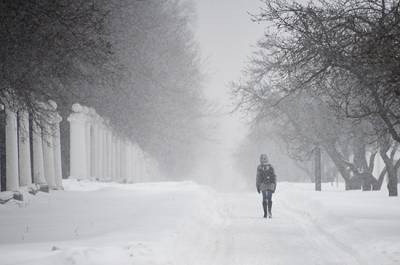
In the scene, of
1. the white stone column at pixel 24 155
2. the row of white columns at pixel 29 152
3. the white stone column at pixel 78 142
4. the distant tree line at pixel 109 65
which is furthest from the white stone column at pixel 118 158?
the white stone column at pixel 24 155

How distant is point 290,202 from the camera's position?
2498 cm

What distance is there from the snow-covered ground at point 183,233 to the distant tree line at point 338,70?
2.41m

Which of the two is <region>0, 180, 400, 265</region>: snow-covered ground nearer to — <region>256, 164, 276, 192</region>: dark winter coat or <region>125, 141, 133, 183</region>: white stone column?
<region>256, 164, 276, 192</region>: dark winter coat

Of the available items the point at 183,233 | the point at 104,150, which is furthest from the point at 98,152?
the point at 183,233

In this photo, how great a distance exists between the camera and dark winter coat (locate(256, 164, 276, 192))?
737 inches

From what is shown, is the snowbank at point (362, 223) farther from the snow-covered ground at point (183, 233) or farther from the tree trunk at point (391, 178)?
the tree trunk at point (391, 178)

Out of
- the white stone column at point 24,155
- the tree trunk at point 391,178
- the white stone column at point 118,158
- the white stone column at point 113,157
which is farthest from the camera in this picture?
the white stone column at point 118,158

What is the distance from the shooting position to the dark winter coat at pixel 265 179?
18719mm

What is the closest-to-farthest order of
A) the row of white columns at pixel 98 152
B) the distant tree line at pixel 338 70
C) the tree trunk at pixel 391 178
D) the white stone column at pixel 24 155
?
the distant tree line at pixel 338 70 < the white stone column at pixel 24 155 < the tree trunk at pixel 391 178 < the row of white columns at pixel 98 152

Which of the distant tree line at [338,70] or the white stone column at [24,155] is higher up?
the distant tree line at [338,70]

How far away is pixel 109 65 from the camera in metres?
16.0

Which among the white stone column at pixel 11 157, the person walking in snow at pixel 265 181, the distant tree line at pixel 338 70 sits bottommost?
the person walking in snow at pixel 265 181

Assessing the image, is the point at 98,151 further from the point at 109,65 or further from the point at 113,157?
the point at 109,65

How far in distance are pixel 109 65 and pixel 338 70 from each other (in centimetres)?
598
